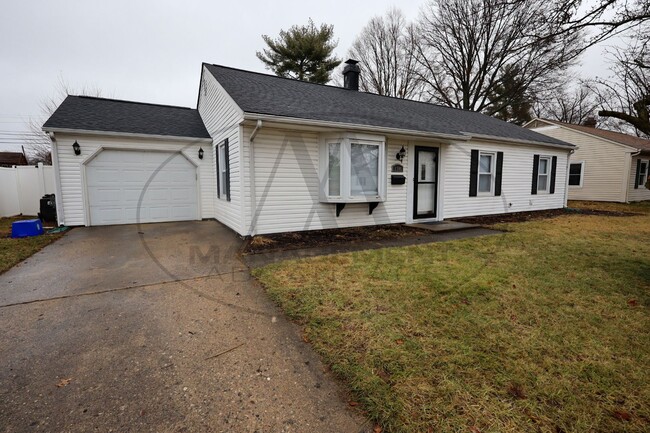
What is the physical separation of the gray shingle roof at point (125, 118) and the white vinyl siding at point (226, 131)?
735 millimetres

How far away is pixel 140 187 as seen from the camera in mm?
8211

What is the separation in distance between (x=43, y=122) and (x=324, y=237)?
1032 inches

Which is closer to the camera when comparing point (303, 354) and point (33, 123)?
point (303, 354)

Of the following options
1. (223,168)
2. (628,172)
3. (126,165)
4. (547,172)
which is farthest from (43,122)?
(628,172)

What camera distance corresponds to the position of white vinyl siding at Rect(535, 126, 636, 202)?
14.7 meters

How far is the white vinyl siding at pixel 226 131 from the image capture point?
641cm

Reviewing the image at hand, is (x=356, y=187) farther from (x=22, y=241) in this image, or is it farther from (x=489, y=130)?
(x=22, y=241)

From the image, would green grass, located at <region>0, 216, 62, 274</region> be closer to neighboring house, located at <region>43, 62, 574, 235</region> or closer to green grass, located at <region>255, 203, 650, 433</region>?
neighboring house, located at <region>43, 62, 574, 235</region>

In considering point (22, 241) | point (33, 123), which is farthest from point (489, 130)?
point (33, 123)

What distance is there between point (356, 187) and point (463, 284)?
3750 mm

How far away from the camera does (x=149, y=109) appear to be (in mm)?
9805

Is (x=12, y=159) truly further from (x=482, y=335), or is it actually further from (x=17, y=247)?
(x=482, y=335)

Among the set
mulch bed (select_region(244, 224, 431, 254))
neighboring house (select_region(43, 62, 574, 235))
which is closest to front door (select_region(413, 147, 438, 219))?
neighboring house (select_region(43, 62, 574, 235))

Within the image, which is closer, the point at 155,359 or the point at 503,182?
the point at 155,359
